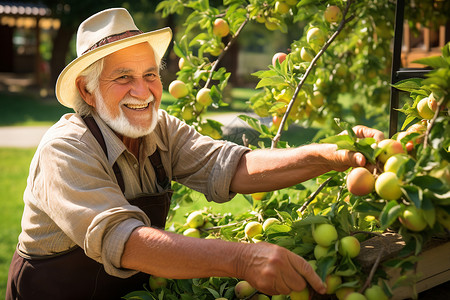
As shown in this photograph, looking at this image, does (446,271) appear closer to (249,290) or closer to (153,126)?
(249,290)

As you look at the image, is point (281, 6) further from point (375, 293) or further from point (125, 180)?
point (375, 293)

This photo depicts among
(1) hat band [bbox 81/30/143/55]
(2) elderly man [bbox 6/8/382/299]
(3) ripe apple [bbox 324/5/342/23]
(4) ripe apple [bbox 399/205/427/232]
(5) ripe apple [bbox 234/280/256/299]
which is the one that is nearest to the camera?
(4) ripe apple [bbox 399/205/427/232]

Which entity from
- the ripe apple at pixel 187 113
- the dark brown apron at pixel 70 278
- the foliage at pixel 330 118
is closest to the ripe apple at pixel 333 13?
the foliage at pixel 330 118

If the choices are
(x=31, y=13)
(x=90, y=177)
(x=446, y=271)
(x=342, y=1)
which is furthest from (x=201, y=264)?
(x=31, y=13)

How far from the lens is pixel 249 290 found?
1.59 metres

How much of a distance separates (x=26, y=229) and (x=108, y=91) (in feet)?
1.89

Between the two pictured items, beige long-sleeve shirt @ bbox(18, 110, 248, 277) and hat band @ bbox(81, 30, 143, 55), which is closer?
beige long-sleeve shirt @ bbox(18, 110, 248, 277)

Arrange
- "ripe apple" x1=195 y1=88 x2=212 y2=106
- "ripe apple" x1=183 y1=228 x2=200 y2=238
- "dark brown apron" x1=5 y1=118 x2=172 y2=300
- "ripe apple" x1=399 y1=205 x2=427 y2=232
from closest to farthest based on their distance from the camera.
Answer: "ripe apple" x1=399 y1=205 x2=427 y2=232, "dark brown apron" x1=5 y1=118 x2=172 y2=300, "ripe apple" x1=183 y1=228 x2=200 y2=238, "ripe apple" x1=195 y1=88 x2=212 y2=106

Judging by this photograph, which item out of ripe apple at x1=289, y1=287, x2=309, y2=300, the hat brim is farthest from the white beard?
ripe apple at x1=289, y1=287, x2=309, y2=300

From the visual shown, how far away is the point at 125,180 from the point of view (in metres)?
1.90

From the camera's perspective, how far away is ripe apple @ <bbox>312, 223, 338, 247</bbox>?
4.48 feet

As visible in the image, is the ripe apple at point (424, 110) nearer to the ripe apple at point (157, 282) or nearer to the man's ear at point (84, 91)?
the ripe apple at point (157, 282)

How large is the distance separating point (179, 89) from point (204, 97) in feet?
0.42

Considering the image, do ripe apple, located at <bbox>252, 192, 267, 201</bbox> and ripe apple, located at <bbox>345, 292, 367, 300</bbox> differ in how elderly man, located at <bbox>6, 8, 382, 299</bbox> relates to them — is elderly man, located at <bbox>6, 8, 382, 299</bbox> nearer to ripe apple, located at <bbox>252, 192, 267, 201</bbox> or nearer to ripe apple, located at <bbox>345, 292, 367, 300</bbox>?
ripe apple, located at <bbox>345, 292, 367, 300</bbox>
